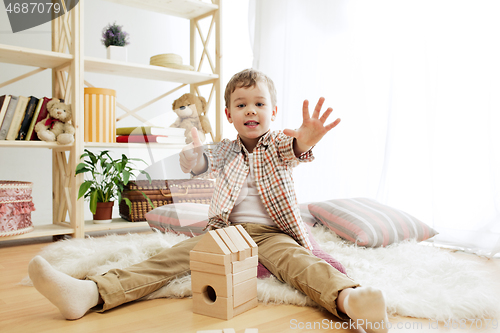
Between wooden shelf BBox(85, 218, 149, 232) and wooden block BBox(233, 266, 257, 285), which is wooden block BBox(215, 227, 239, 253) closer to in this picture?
→ wooden block BBox(233, 266, 257, 285)

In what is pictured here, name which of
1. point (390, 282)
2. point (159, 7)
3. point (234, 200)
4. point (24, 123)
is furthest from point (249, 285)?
point (159, 7)

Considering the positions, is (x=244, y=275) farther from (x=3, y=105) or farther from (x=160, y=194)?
(x=3, y=105)

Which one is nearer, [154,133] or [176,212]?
[176,212]

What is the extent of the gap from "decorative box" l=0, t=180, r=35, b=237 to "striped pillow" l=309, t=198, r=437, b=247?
122 centimetres

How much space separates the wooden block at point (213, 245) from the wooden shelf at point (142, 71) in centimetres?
134

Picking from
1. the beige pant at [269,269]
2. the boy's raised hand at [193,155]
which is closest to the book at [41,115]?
the boy's raised hand at [193,155]

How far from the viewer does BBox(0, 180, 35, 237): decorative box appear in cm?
158

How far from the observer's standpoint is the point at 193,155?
108 cm

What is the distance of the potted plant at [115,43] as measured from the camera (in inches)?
78.8

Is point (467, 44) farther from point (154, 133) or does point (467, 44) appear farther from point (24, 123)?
point (24, 123)

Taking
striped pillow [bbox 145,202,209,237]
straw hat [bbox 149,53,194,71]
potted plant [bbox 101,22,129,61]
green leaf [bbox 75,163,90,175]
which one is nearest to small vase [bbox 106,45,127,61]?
potted plant [bbox 101,22,129,61]

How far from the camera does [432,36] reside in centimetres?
169

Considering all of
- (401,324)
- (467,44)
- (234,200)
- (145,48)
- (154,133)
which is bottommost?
(401,324)

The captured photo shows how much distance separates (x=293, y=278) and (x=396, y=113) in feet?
3.92
